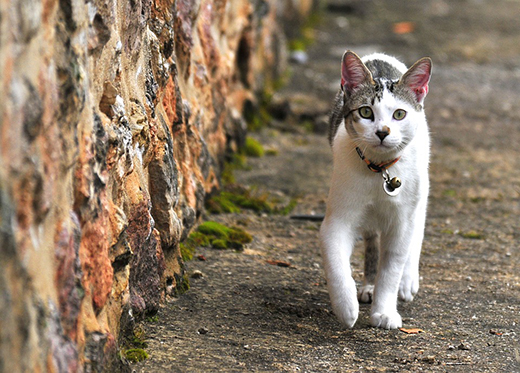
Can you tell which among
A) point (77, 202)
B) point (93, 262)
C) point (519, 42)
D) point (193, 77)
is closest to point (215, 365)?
point (93, 262)

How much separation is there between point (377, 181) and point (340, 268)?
512 mm

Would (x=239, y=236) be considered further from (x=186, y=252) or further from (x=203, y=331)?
(x=203, y=331)

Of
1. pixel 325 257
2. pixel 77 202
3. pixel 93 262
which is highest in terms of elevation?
pixel 77 202

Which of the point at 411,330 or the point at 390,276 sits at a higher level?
the point at 390,276

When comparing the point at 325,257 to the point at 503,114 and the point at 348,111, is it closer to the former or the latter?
the point at 348,111

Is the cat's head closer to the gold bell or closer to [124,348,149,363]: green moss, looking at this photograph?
the gold bell

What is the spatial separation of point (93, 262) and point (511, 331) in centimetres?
234

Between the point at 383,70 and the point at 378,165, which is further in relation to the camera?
the point at 383,70

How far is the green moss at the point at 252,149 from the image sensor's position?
23.2 ft

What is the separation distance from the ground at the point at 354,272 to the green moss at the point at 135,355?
0.12 feet

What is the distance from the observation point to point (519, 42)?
39.7ft

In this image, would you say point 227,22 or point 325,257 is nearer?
point 325,257

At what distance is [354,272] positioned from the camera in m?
4.80

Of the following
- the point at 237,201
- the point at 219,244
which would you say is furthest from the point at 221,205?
the point at 219,244
